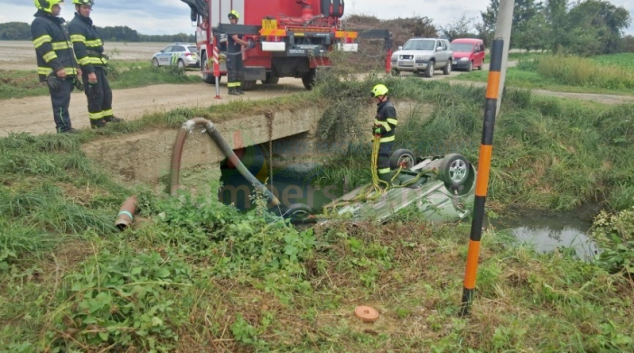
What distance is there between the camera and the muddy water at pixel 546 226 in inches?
291

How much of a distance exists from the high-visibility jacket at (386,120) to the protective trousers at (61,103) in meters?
4.58

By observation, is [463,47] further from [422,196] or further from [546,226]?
[422,196]

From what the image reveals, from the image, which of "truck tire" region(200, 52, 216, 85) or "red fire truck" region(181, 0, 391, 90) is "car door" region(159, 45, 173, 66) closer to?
"truck tire" region(200, 52, 216, 85)

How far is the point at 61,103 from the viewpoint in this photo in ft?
19.8

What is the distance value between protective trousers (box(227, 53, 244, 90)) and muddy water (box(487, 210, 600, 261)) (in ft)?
19.7

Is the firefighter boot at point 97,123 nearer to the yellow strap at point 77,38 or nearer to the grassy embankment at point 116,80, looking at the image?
the yellow strap at point 77,38

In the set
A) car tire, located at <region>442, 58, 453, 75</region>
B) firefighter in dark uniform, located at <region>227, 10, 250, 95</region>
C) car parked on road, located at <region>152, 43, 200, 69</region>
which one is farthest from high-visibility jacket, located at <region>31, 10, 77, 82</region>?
car tire, located at <region>442, 58, 453, 75</region>

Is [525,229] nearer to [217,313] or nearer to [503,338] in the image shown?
[503,338]

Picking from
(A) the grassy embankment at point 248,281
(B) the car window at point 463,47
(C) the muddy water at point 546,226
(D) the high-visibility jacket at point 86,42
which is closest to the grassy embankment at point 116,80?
(D) the high-visibility jacket at point 86,42

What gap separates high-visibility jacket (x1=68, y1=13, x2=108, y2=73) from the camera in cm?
609

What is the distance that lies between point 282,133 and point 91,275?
614cm

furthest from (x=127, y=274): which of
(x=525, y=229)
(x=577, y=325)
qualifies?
(x=525, y=229)

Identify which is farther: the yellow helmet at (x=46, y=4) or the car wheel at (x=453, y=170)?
the car wheel at (x=453, y=170)

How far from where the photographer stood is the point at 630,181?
28.7 feet
